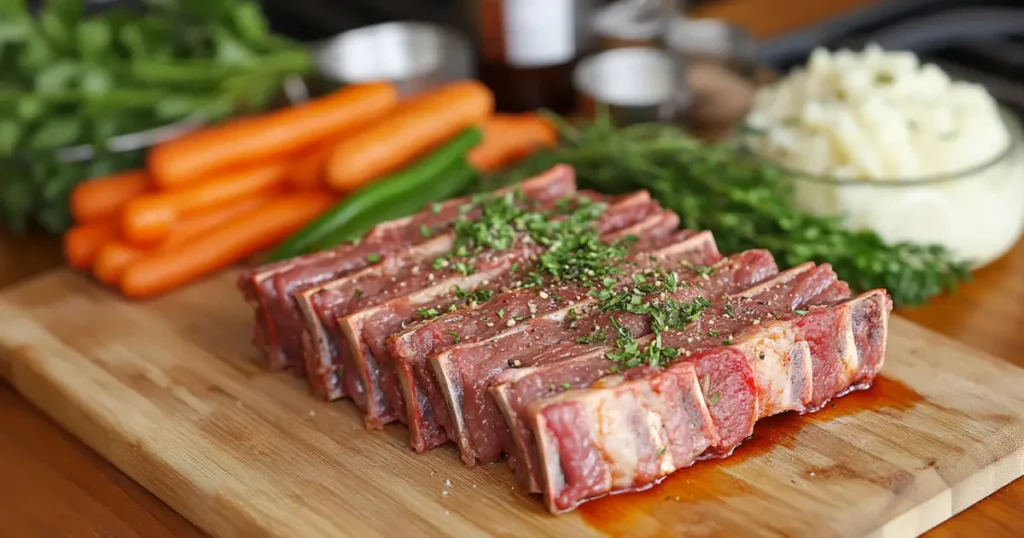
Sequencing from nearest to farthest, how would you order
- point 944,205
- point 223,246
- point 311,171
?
point 944,205
point 223,246
point 311,171

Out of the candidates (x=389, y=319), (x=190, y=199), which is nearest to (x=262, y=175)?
(x=190, y=199)

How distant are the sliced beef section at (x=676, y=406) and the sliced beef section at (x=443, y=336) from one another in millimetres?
472

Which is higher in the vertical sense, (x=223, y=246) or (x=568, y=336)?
(x=568, y=336)

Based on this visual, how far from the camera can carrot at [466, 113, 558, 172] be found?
18.8ft

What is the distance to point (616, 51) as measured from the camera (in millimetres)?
6137

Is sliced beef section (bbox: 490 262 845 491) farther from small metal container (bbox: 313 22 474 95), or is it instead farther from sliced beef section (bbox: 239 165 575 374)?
small metal container (bbox: 313 22 474 95)

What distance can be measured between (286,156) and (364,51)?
105 cm

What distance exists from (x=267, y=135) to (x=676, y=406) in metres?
2.99

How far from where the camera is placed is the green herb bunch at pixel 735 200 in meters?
4.37

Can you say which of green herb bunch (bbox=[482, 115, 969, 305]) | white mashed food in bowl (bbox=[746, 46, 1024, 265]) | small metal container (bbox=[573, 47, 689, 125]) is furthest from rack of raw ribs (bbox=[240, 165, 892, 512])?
small metal container (bbox=[573, 47, 689, 125])

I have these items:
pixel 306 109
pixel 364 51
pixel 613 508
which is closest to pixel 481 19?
pixel 364 51

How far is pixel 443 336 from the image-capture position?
3623 millimetres

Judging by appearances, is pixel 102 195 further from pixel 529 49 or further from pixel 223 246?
pixel 529 49

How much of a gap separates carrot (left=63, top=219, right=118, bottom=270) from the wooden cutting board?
723mm
